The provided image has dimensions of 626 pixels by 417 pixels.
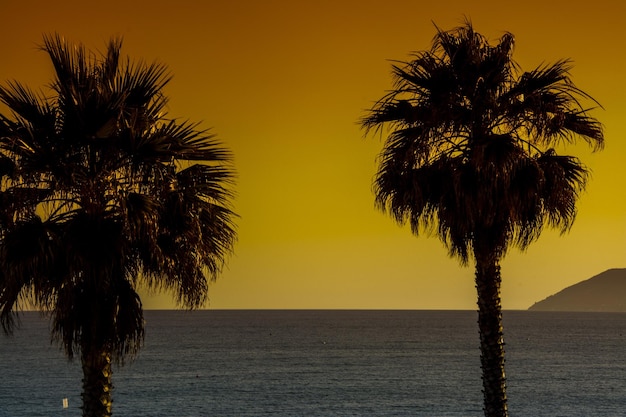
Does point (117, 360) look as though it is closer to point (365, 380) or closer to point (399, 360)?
point (365, 380)

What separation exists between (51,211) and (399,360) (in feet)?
407

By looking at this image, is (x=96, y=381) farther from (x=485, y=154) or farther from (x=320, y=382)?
(x=320, y=382)

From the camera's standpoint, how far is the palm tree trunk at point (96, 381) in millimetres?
19359

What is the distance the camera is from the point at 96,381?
64.2ft

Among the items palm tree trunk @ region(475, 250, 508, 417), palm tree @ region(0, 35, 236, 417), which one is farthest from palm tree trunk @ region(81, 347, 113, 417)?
palm tree trunk @ region(475, 250, 508, 417)

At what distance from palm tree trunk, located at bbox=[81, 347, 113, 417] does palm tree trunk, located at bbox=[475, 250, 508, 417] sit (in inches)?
340

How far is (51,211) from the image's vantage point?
1956 cm

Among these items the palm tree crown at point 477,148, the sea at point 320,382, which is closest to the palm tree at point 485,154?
the palm tree crown at point 477,148

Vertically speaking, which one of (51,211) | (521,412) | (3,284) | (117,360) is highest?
(51,211)

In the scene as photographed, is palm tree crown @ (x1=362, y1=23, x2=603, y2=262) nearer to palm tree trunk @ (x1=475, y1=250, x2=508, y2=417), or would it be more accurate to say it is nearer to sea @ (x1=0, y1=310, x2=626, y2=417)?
palm tree trunk @ (x1=475, y1=250, x2=508, y2=417)

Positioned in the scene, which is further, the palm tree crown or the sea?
the sea

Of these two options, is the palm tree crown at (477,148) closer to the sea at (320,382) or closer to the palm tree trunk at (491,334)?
the palm tree trunk at (491,334)

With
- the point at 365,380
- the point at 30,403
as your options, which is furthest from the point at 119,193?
the point at 365,380

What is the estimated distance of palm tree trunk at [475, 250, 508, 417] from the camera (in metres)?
22.9
